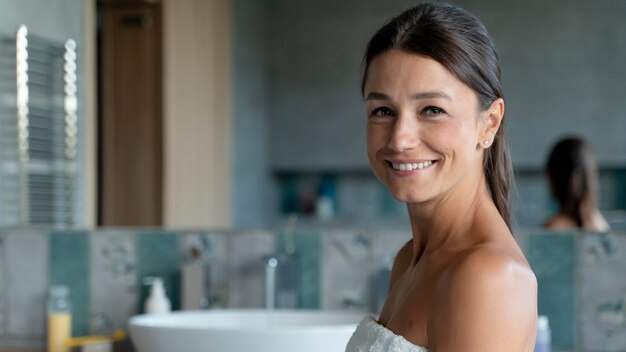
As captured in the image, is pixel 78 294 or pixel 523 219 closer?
pixel 523 219

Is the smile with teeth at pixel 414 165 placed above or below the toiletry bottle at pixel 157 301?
above

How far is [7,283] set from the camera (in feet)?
9.05

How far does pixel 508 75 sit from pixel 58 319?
1.32m

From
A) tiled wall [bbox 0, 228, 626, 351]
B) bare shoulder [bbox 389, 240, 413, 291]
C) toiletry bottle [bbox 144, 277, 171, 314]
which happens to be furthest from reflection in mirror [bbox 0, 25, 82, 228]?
bare shoulder [bbox 389, 240, 413, 291]

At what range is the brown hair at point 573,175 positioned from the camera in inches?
91.6

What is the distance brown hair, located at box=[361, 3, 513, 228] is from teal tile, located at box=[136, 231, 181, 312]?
145cm

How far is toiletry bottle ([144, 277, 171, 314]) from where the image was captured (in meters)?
2.53

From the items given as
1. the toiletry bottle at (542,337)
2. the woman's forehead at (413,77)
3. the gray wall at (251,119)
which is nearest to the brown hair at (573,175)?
the toiletry bottle at (542,337)

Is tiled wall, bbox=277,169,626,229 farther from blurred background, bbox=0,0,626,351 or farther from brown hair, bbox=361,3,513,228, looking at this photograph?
brown hair, bbox=361,3,513,228

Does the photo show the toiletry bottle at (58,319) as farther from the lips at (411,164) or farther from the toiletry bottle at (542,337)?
the lips at (411,164)

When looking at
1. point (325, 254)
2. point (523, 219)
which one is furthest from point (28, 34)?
point (523, 219)

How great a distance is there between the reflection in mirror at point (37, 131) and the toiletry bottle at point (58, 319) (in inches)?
9.1

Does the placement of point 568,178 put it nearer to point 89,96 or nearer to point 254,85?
point 254,85

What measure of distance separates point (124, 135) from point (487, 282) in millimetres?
1818
